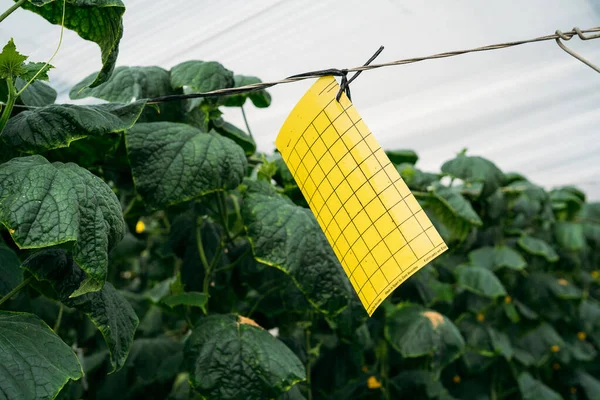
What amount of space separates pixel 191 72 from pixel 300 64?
677 millimetres

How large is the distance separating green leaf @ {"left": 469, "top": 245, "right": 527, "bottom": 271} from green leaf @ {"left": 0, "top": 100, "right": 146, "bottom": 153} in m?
2.02


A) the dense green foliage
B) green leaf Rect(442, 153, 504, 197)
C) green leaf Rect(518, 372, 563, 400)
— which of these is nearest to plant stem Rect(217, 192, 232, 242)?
the dense green foliage

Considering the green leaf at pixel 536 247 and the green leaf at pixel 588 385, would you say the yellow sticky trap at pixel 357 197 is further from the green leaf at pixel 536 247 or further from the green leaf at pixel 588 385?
the green leaf at pixel 588 385

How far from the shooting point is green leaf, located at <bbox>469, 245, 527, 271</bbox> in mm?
2724

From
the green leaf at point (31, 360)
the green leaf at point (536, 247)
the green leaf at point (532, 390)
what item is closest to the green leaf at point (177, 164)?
the green leaf at point (31, 360)

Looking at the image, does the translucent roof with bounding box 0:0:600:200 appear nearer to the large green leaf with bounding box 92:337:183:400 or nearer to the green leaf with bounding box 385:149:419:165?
the green leaf with bounding box 385:149:419:165

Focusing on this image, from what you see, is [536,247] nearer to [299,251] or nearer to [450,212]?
[450,212]

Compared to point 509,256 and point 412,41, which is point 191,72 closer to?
point 412,41

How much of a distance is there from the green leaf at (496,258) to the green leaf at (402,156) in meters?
0.74

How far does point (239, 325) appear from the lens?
1.34m

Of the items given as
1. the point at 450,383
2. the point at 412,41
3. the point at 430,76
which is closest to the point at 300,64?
the point at 412,41

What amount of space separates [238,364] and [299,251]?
24cm

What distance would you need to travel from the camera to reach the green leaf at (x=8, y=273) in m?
1.16

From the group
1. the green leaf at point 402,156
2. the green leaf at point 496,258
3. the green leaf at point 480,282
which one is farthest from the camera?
the green leaf at point 496,258
